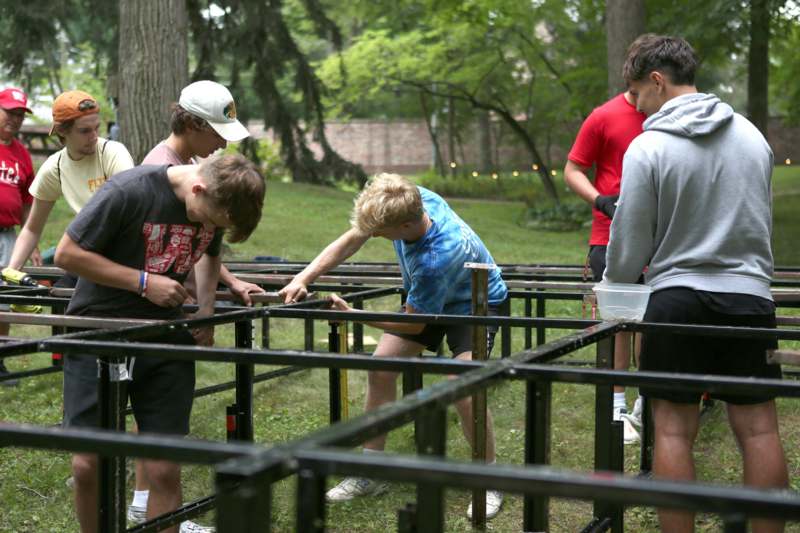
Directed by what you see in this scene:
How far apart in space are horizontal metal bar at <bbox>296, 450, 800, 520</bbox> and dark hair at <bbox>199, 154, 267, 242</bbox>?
160 centimetres

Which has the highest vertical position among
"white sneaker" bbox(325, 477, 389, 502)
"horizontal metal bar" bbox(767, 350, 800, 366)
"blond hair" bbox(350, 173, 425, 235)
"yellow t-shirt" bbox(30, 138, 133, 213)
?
"yellow t-shirt" bbox(30, 138, 133, 213)

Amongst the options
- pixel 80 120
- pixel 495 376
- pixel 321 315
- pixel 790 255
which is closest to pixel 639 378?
pixel 495 376

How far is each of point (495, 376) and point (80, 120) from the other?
9.23 ft

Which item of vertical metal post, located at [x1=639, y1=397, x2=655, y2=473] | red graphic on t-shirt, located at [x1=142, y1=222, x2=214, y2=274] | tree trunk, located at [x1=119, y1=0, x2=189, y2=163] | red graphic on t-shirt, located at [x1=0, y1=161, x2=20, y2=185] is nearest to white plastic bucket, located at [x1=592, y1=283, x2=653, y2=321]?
vertical metal post, located at [x1=639, y1=397, x2=655, y2=473]

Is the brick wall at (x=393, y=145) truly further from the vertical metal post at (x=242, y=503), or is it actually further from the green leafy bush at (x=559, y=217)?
the vertical metal post at (x=242, y=503)

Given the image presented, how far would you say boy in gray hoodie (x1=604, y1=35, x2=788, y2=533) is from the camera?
3.22m

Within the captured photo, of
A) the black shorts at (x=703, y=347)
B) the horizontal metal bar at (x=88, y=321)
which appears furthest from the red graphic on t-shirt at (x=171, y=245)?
the black shorts at (x=703, y=347)

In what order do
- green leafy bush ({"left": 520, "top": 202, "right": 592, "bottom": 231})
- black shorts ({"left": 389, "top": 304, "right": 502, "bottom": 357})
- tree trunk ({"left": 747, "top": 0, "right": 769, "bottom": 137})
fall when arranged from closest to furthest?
black shorts ({"left": 389, "top": 304, "right": 502, "bottom": 357}) < tree trunk ({"left": 747, "top": 0, "right": 769, "bottom": 137}) < green leafy bush ({"left": 520, "top": 202, "right": 592, "bottom": 231})

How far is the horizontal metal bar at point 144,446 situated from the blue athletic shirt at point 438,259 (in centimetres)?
246

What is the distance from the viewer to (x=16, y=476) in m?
5.04

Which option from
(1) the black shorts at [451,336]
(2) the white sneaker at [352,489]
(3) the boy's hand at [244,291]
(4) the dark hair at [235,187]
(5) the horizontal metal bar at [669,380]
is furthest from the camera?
(2) the white sneaker at [352,489]

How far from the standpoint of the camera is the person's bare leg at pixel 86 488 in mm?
3357

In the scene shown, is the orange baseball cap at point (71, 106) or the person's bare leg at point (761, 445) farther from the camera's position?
the orange baseball cap at point (71, 106)

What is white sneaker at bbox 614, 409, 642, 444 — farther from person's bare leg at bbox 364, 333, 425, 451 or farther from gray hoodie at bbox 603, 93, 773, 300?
gray hoodie at bbox 603, 93, 773, 300
